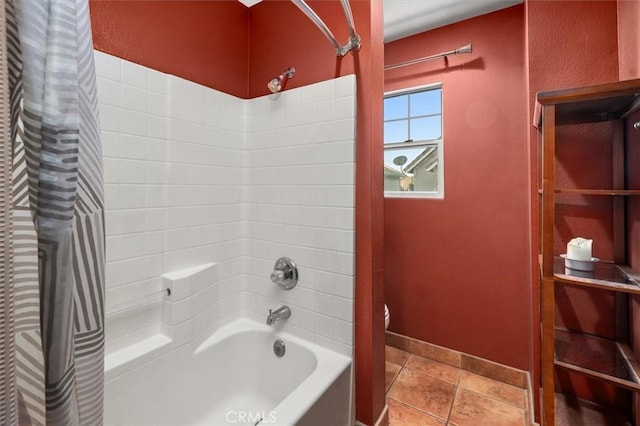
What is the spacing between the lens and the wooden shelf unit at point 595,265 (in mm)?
1062

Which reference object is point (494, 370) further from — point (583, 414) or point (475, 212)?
point (475, 212)

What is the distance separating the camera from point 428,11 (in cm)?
198

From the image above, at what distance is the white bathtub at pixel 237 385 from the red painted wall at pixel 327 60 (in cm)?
23

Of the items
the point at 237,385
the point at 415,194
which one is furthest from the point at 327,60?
the point at 237,385

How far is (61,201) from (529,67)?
2.03m

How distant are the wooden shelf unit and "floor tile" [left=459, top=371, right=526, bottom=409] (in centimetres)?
67

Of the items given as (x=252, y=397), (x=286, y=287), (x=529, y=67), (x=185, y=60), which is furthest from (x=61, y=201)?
(x=529, y=67)

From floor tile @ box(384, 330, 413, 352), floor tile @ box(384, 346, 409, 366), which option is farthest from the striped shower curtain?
floor tile @ box(384, 330, 413, 352)

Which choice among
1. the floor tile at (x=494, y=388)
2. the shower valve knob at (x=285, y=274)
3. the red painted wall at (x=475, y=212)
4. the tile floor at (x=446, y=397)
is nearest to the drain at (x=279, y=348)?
the shower valve knob at (x=285, y=274)

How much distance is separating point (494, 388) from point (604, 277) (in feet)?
3.85

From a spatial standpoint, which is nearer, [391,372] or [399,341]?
[391,372]

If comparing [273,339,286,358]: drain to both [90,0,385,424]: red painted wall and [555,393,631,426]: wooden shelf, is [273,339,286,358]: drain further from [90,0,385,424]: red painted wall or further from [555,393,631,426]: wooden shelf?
[555,393,631,426]: wooden shelf

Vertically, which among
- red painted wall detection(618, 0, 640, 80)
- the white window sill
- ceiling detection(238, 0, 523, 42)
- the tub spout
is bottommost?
the tub spout

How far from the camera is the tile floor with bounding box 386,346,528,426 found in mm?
1631
